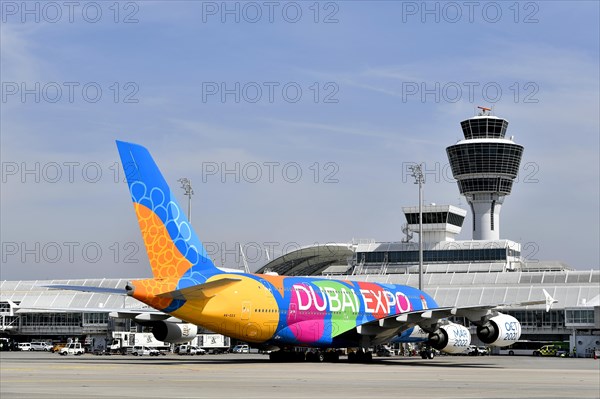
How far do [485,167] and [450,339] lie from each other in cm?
9239

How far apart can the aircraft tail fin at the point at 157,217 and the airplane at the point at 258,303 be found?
0.16ft

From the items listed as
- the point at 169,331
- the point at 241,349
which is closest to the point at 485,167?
the point at 241,349

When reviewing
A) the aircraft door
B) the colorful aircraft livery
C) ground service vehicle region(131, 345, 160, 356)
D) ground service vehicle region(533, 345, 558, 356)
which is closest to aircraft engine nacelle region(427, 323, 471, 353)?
the colorful aircraft livery

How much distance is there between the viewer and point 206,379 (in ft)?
100

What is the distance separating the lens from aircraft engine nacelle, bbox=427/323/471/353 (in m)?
53.2

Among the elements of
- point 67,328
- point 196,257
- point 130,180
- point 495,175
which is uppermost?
point 495,175

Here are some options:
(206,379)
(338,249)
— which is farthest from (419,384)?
(338,249)

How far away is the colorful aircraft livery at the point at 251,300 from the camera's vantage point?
43.9 m

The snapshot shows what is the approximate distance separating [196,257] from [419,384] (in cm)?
1884

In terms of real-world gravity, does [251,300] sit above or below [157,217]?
below

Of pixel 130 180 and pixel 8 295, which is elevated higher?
pixel 130 180

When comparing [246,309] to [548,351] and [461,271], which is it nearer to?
[548,351]

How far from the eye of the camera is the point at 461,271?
118m

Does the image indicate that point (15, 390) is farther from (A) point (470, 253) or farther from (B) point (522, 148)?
(B) point (522, 148)
